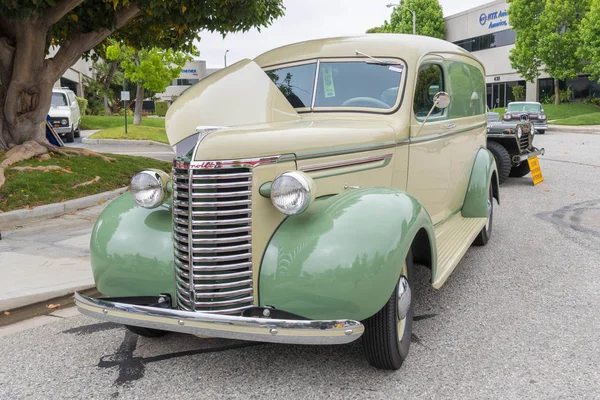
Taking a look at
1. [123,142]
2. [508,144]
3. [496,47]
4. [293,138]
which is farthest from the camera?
[496,47]

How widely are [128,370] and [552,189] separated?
9051 mm

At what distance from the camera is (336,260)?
9.75ft

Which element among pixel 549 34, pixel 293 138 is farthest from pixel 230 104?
pixel 549 34

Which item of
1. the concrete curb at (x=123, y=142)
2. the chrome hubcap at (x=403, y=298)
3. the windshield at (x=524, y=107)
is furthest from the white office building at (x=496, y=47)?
the chrome hubcap at (x=403, y=298)

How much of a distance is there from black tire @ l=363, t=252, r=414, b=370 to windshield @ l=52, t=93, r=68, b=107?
21487mm

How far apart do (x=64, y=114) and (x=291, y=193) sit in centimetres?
2071

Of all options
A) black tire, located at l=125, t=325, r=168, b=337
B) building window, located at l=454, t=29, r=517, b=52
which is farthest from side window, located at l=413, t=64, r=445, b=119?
building window, located at l=454, t=29, r=517, b=52

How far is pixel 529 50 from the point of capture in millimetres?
39188

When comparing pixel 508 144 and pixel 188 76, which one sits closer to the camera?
pixel 508 144

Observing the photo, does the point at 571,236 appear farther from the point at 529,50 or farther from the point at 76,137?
the point at 529,50

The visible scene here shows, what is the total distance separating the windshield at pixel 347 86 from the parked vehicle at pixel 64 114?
1842 centimetres

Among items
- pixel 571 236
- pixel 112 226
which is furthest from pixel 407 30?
pixel 112 226

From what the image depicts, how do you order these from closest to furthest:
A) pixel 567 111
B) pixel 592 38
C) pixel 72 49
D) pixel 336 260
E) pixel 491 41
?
pixel 336 260, pixel 72 49, pixel 592 38, pixel 567 111, pixel 491 41

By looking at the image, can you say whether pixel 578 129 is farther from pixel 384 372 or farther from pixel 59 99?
pixel 384 372
